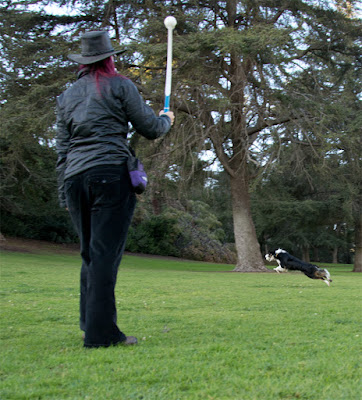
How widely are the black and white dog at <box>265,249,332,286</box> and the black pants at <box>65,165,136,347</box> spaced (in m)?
7.78

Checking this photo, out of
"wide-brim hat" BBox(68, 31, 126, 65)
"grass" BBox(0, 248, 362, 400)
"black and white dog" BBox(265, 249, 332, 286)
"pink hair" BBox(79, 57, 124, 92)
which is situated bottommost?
"grass" BBox(0, 248, 362, 400)

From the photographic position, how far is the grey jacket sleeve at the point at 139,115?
4004 mm

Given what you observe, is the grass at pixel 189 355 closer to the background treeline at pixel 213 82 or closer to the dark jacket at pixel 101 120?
the dark jacket at pixel 101 120

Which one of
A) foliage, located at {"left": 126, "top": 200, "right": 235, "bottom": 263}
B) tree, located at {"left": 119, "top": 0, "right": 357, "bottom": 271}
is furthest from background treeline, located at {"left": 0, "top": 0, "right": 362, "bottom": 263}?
foliage, located at {"left": 126, "top": 200, "right": 235, "bottom": 263}

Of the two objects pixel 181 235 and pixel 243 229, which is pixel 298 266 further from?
pixel 181 235

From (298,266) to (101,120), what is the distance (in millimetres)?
8108

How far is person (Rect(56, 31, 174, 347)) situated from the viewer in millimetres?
3875

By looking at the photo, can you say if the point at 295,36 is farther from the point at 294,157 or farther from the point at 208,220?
the point at 208,220

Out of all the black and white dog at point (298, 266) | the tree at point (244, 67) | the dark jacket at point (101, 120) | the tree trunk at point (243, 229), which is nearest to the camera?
the dark jacket at point (101, 120)

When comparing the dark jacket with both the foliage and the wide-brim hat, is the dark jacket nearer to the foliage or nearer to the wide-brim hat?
the wide-brim hat

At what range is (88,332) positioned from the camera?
12.5 feet

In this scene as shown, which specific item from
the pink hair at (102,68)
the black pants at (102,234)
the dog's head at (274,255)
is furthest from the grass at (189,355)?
the dog's head at (274,255)

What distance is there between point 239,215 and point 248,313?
1660 centimetres

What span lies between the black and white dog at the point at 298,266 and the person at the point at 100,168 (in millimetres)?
7688
